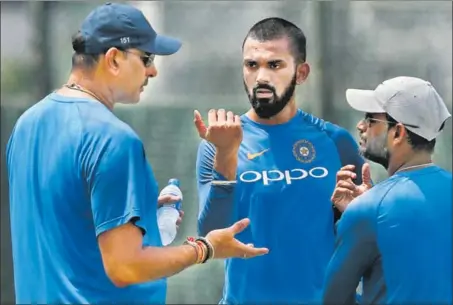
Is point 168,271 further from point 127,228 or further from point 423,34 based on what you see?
point 423,34

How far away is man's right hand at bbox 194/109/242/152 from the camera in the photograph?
3.07 meters

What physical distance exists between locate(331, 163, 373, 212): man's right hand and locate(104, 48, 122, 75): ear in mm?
897

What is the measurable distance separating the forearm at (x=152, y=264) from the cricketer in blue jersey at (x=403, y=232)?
1.41ft

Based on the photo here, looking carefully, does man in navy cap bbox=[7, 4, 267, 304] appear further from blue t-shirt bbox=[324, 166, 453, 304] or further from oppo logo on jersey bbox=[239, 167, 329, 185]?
oppo logo on jersey bbox=[239, 167, 329, 185]

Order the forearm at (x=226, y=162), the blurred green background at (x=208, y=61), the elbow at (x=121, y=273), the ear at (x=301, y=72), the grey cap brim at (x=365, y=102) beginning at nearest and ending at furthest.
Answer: the elbow at (x=121, y=273) < the grey cap brim at (x=365, y=102) < the forearm at (x=226, y=162) < the ear at (x=301, y=72) < the blurred green background at (x=208, y=61)

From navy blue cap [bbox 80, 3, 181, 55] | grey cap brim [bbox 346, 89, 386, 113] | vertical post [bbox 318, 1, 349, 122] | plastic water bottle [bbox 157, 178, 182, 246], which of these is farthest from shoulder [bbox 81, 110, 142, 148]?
vertical post [bbox 318, 1, 349, 122]

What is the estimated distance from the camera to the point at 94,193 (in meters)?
2.51

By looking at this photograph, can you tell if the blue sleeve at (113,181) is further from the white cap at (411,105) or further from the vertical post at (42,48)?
the vertical post at (42,48)

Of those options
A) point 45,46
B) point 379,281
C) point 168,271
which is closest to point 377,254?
point 379,281

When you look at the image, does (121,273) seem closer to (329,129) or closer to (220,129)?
(220,129)

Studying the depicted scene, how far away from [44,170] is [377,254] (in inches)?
35.9

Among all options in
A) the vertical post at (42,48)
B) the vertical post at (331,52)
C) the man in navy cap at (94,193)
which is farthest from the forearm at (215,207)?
the vertical post at (42,48)

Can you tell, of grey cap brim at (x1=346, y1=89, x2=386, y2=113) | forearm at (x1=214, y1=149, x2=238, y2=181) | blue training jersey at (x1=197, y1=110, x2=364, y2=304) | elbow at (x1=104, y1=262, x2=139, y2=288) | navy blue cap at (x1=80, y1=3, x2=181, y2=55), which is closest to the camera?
elbow at (x1=104, y1=262, x2=139, y2=288)

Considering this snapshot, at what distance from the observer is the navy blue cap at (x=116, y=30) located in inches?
106
